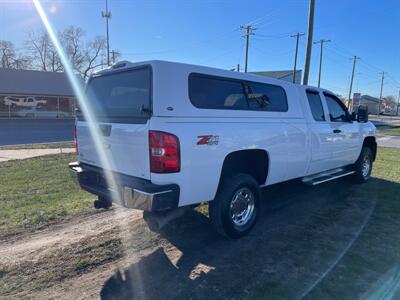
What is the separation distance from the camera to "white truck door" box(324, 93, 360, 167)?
20.0 ft

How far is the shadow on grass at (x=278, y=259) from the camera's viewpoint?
3.14 meters

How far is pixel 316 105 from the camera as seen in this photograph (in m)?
5.74

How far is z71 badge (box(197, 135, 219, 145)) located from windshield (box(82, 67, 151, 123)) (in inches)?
24.7

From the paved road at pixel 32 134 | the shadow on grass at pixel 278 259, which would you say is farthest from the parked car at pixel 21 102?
the shadow on grass at pixel 278 259

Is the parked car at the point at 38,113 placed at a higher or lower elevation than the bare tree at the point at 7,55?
lower

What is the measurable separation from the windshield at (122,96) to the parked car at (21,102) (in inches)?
1371

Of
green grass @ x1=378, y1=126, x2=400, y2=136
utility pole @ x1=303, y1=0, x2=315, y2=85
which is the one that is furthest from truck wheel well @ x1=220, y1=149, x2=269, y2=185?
green grass @ x1=378, y1=126, x2=400, y2=136

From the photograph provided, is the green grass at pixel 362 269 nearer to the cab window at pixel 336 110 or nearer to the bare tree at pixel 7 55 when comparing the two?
the cab window at pixel 336 110

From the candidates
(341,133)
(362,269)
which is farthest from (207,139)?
(341,133)

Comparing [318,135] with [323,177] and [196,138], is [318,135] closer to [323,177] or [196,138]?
[323,177]

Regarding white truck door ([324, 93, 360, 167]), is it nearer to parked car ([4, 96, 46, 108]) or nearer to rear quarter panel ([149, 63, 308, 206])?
rear quarter panel ([149, 63, 308, 206])

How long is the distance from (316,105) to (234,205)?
2626mm

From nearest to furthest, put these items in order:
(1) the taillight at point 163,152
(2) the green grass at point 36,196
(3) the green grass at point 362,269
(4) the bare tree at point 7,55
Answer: (3) the green grass at point 362,269
(1) the taillight at point 163,152
(2) the green grass at point 36,196
(4) the bare tree at point 7,55

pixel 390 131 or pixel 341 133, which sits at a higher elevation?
Answer: pixel 341 133
